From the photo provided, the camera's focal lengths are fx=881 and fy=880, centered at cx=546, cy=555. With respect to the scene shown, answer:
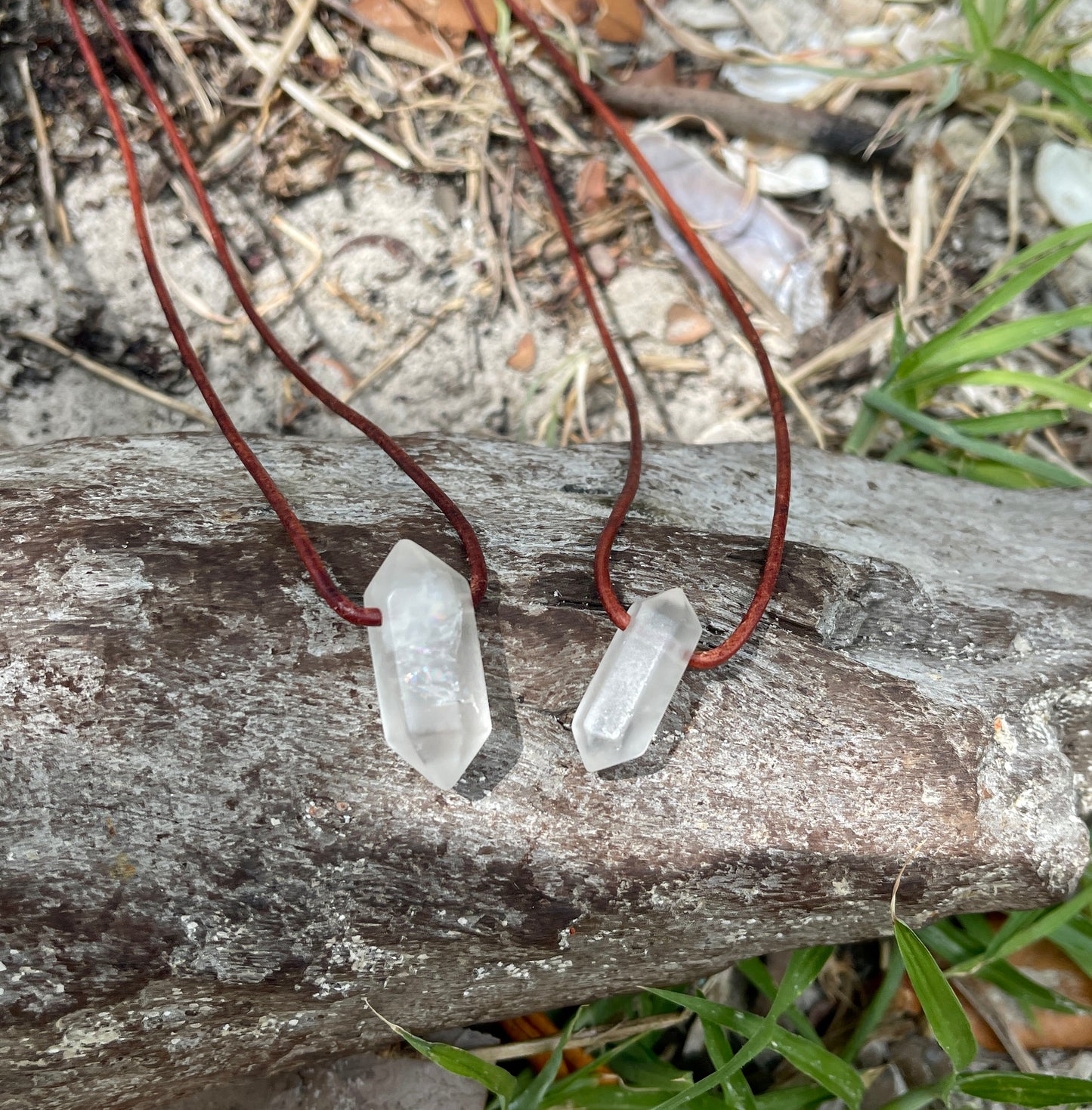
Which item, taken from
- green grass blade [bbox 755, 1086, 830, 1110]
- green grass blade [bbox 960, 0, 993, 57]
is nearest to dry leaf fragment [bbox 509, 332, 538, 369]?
green grass blade [bbox 960, 0, 993, 57]

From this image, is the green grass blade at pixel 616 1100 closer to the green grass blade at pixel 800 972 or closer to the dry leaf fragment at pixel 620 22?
the green grass blade at pixel 800 972

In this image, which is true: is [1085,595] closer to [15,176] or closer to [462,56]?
[462,56]

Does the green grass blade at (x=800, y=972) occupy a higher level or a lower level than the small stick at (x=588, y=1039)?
higher

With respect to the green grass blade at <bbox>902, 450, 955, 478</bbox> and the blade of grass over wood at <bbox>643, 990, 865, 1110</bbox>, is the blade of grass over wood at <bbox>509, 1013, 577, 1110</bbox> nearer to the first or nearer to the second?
the blade of grass over wood at <bbox>643, 990, 865, 1110</bbox>

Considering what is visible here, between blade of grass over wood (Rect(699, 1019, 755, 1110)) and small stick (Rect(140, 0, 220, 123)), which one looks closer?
blade of grass over wood (Rect(699, 1019, 755, 1110))

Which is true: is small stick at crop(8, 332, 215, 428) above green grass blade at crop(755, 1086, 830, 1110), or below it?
above

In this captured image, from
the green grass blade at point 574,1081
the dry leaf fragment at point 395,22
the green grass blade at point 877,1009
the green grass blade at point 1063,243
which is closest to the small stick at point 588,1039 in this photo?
the green grass blade at point 574,1081

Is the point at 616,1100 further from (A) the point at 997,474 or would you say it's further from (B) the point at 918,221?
(B) the point at 918,221
